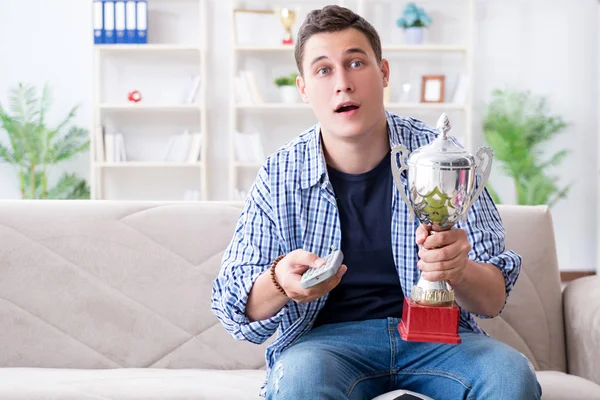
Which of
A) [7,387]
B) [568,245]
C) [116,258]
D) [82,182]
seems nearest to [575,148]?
[568,245]

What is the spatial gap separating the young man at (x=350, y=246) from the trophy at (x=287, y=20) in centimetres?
391

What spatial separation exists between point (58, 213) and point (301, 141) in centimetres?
75

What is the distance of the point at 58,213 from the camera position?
209 cm

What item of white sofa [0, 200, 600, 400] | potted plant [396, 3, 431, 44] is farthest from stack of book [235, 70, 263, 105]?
white sofa [0, 200, 600, 400]

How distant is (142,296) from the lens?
2.03m

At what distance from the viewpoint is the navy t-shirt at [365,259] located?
5.28 feet

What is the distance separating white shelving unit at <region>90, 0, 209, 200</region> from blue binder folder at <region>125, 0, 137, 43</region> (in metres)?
0.20

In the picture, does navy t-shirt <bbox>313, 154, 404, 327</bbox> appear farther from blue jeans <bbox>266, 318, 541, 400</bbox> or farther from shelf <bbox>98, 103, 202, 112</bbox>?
shelf <bbox>98, 103, 202, 112</bbox>

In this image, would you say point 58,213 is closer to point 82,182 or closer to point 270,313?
point 270,313

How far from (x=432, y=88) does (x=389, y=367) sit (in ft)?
14.3

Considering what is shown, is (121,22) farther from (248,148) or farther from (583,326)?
(583,326)

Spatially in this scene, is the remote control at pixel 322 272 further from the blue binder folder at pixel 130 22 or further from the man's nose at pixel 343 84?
the blue binder folder at pixel 130 22

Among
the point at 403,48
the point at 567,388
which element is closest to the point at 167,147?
the point at 403,48

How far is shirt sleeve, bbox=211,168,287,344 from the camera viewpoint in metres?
1.56
